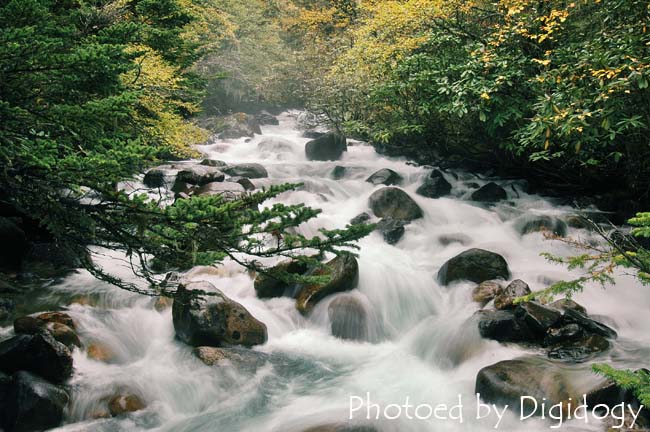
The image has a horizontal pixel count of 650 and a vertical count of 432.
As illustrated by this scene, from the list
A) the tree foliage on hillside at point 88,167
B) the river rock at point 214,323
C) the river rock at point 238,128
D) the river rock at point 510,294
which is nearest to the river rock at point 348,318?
the river rock at point 214,323

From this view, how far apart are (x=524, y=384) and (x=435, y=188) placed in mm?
9585

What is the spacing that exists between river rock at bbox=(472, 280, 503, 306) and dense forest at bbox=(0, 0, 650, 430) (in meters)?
0.75

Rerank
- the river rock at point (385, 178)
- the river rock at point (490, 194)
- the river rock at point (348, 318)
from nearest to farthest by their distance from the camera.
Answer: the river rock at point (348, 318) < the river rock at point (490, 194) < the river rock at point (385, 178)

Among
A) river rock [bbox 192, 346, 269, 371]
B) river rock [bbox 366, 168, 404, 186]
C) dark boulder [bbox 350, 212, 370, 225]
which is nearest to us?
river rock [bbox 192, 346, 269, 371]

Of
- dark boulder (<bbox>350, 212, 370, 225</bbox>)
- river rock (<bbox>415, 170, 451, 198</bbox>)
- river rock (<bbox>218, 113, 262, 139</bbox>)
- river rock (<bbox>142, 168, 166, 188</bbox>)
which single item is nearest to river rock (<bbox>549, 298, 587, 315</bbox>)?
dark boulder (<bbox>350, 212, 370, 225</bbox>)

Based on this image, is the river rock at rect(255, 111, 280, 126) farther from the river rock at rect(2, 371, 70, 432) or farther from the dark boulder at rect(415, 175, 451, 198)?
the river rock at rect(2, 371, 70, 432)

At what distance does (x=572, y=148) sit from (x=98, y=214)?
959 cm

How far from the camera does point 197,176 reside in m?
12.2

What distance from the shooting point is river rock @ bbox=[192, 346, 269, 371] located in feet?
20.9

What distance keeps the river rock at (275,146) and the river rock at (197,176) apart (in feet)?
28.9

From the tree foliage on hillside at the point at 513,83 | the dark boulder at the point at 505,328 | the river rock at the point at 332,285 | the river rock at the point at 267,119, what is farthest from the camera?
the river rock at the point at 267,119

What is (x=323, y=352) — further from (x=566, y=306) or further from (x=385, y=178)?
(x=385, y=178)

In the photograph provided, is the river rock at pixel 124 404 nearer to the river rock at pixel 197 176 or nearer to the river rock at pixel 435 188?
the river rock at pixel 197 176

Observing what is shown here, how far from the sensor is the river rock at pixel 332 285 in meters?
8.00
